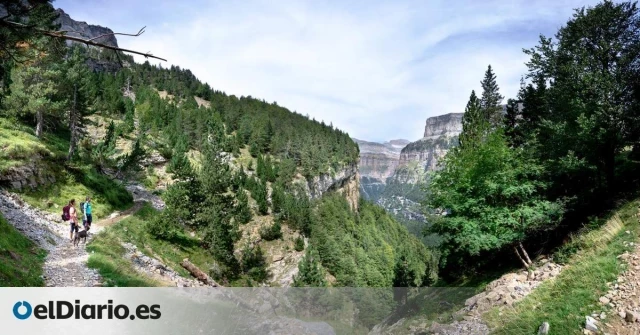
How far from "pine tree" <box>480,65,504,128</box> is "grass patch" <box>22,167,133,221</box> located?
4835cm

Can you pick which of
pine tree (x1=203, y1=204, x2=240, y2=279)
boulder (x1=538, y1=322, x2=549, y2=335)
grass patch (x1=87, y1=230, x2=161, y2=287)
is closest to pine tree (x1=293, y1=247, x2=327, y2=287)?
pine tree (x1=203, y1=204, x2=240, y2=279)

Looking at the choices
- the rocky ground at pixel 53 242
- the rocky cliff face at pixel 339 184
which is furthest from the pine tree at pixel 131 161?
the rocky cliff face at pixel 339 184

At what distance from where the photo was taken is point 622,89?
2081 cm

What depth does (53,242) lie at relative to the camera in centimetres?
2033

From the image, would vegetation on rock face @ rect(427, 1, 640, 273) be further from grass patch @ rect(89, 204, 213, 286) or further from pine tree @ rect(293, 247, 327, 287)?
pine tree @ rect(293, 247, 327, 287)

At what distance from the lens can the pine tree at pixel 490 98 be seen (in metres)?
53.0

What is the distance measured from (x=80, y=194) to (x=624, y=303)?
3604 cm

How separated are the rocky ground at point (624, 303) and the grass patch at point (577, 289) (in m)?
0.25

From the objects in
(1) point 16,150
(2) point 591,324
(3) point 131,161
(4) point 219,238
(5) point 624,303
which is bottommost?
(4) point 219,238

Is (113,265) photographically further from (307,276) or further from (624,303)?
(307,276)

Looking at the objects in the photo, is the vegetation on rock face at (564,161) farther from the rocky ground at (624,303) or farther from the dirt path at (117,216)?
the dirt path at (117,216)

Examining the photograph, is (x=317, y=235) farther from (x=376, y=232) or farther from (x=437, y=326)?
(x=437, y=326)

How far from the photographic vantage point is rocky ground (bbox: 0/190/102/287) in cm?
1535

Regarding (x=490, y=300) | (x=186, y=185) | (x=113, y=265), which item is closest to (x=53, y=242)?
(x=113, y=265)
